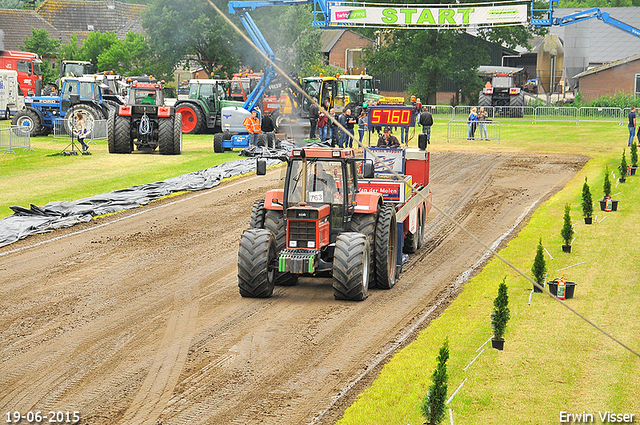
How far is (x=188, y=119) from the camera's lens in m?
37.1

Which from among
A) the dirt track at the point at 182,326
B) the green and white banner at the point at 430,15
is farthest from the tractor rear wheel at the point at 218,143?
the green and white banner at the point at 430,15

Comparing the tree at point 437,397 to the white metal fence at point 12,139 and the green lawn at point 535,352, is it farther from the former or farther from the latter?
the white metal fence at point 12,139

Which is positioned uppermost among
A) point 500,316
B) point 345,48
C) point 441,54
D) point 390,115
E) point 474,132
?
point 345,48

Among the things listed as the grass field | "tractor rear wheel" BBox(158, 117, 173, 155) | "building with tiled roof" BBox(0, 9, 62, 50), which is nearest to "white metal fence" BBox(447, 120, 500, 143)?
"tractor rear wheel" BBox(158, 117, 173, 155)

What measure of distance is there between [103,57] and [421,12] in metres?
26.9

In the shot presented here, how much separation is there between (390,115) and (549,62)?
57.1 metres

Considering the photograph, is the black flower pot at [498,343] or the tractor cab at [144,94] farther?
the tractor cab at [144,94]

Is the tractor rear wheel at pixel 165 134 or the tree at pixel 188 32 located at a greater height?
the tree at pixel 188 32

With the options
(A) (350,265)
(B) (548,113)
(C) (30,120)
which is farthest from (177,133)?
(B) (548,113)

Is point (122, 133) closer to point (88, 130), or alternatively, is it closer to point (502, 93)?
point (88, 130)

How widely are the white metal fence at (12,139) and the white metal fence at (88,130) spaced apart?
2.65 metres

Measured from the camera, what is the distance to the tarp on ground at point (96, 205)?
16422 millimetres

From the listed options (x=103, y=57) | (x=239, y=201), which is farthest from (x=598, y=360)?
(x=103, y=57)

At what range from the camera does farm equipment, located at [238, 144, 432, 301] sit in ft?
36.2
